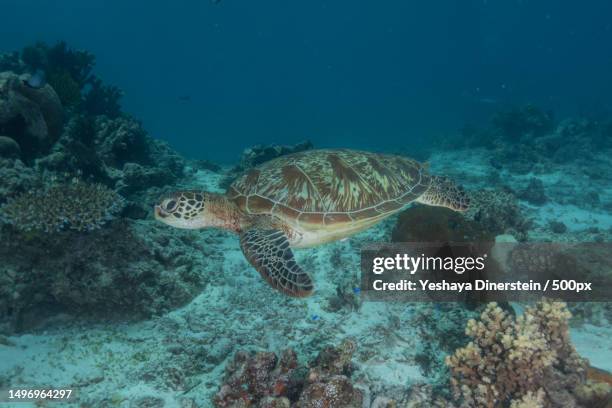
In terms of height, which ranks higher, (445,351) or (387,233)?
(387,233)

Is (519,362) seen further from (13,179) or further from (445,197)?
(13,179)

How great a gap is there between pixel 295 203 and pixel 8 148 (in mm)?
5606

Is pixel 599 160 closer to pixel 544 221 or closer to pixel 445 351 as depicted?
pixel 544 221

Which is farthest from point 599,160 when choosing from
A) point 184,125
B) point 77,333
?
point 184,125

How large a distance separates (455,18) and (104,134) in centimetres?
13774

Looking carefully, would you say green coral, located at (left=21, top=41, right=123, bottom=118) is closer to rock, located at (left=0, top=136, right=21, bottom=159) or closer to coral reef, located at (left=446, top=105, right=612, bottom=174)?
rock, located at (left=0, top=136, right=21, bottom=159)

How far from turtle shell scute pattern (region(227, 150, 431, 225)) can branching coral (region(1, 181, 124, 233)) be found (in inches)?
74.9

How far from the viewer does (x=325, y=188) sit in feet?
16.4

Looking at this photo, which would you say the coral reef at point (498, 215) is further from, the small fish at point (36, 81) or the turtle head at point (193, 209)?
the small fish at point (36, 81)

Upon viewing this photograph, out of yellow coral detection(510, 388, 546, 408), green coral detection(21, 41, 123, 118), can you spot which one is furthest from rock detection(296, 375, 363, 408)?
green coral detection(21, 41, 123, 118)

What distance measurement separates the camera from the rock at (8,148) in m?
6.05

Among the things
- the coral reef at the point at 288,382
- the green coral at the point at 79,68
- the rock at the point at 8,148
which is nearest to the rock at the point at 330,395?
the coral reef at the point at 288,382

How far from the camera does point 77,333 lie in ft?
14.0

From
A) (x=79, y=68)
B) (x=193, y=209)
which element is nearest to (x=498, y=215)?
(x=193, y=209)
